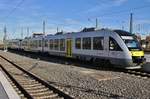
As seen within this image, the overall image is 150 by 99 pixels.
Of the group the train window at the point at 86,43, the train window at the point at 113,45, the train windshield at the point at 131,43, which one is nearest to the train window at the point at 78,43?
the train window at the point at 86,43

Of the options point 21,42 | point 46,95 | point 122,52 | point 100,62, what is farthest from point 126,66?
point 21,42

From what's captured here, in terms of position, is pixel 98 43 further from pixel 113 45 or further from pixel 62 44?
pixel 62 44

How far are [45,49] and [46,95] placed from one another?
1101 inches

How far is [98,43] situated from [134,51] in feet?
10.8

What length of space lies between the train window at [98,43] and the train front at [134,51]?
213cm

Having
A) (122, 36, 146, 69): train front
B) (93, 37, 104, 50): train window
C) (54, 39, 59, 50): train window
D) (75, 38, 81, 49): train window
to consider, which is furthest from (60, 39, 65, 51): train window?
(122, 36, 146, 69): train front

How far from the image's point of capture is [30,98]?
10.2 metres

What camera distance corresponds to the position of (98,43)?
71.2ft

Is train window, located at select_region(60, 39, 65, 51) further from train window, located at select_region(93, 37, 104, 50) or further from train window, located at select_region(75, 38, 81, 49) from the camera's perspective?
train window, located at select_region(93, 37, 104, 50)

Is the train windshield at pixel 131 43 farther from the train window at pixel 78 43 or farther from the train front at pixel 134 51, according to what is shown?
the train window at pixel 78 43

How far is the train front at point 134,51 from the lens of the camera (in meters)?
19.0

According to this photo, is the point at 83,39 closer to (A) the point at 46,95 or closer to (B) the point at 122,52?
(B) the point at 122,52

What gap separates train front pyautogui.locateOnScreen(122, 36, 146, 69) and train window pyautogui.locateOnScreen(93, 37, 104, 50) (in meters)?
2.13

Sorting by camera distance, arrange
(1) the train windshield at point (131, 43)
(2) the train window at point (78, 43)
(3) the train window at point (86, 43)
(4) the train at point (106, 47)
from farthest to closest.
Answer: (2) the train window at point (78, 43) < (3) the train window at point (86, 43) < (1) the train windshield at point (131, 43) < (4) the train at point (106, 47)
